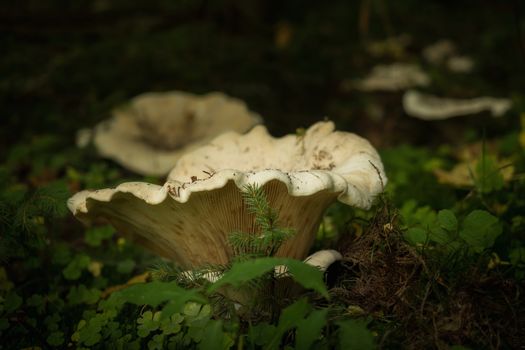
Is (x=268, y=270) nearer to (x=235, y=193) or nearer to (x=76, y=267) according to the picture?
(x=235, y=193)

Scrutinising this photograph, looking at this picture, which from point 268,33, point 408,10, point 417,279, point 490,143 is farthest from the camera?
point 408,10

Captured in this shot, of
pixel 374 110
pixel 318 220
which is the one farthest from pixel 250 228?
pixel 374 110

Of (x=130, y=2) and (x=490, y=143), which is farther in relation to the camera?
(x=130, y=2)

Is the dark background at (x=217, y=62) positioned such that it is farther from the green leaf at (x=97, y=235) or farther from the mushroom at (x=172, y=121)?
the green leaf at (x=97, y=235)

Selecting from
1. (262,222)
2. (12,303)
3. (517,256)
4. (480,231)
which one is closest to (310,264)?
(262,222)

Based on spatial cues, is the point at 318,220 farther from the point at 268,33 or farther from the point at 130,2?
the point at 130,2

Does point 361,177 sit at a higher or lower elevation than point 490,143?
higher

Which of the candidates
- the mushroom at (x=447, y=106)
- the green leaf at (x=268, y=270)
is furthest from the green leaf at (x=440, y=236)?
the mushroom at (x=447, y=106)
